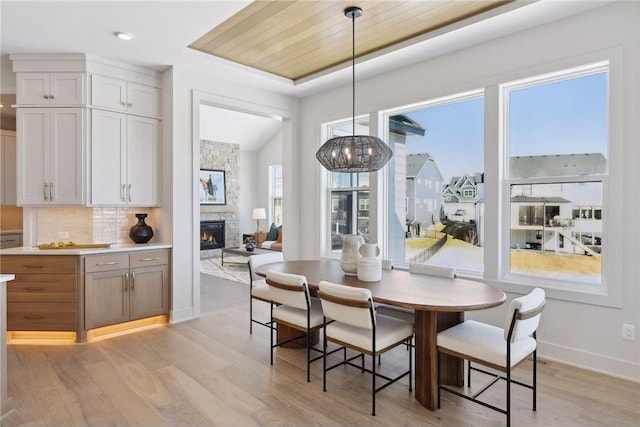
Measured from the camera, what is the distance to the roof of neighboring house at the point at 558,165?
3010mm

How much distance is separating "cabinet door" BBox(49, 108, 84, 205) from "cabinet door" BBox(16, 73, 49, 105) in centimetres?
17

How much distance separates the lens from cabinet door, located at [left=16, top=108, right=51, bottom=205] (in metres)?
3.80

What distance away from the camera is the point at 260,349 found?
3.40 m

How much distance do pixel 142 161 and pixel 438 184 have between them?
11.2 ft

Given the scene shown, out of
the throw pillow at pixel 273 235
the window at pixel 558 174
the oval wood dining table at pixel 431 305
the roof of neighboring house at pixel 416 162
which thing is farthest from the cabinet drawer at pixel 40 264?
the throw pillow at pixel 273 235

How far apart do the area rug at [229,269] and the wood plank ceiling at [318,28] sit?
12.4ft

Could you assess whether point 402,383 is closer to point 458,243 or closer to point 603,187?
point 458,243

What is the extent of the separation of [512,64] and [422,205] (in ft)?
5.48

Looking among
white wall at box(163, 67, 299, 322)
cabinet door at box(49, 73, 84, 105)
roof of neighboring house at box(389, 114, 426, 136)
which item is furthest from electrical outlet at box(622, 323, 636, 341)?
cabinet door at box(49, 73, 84, 105)

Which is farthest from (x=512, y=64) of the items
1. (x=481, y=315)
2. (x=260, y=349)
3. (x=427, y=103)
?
(x=260, y=349)

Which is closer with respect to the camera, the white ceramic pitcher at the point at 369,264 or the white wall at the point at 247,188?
the white ceramic pitcher at the point at 369,264

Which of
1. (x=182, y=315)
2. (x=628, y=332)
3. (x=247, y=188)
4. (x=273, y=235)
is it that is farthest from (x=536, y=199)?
(x=247, y=188)

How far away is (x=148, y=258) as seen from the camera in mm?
4012

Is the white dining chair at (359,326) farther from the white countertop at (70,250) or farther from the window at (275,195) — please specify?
the window at (275,195)
